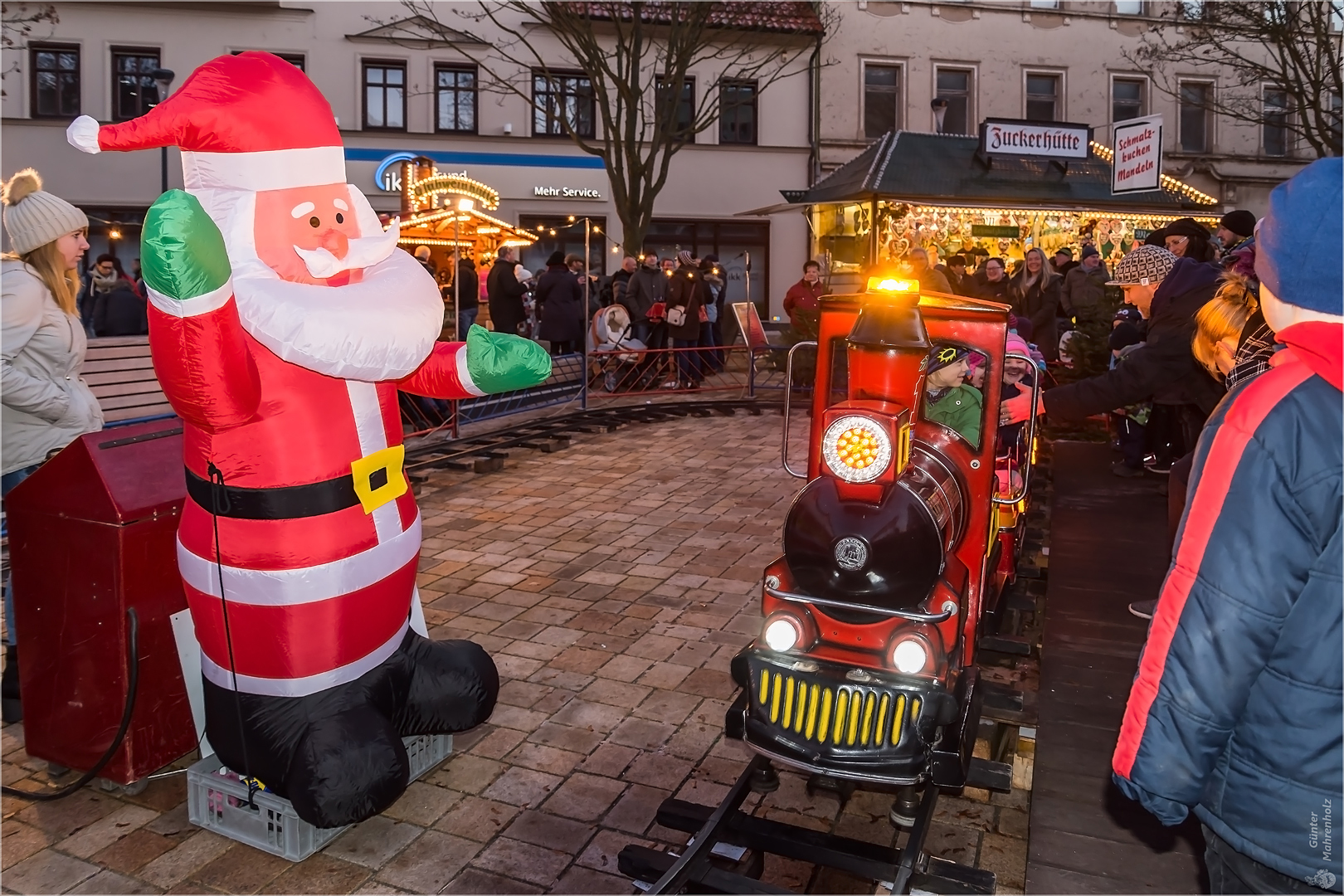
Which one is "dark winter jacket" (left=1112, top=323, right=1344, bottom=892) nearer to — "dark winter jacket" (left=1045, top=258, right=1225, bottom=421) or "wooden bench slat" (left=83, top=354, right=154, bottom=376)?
"dark winter jacket" (left=1045, top=258, right=1225, bottom=421)

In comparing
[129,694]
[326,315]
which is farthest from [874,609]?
[129,694]

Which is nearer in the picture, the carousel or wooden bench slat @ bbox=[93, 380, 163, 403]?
wooden bench slat @ bbox=[93, 380, 163, 403]

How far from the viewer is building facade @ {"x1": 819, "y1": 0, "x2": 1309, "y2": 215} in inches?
1006

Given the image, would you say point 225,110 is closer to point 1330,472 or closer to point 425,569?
point 1330,472

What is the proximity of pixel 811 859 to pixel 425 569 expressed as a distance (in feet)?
13.0

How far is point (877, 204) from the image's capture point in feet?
59.3

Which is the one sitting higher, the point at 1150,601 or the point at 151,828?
the point at 1150,601

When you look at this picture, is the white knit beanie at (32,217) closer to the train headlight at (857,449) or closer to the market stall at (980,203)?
the train headlight at (857,449)

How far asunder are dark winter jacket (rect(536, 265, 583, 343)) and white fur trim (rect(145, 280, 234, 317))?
11986 millimetres

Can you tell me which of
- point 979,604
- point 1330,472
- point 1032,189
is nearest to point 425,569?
point 979,604

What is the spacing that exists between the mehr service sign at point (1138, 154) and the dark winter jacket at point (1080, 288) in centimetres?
103

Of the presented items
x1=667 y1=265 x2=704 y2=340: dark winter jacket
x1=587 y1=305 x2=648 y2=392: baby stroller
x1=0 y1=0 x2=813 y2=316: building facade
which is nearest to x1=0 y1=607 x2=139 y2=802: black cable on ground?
x1=587 y1=305 x2=648 y2=392: baby stroller

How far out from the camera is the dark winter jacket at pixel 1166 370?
13.5 feet

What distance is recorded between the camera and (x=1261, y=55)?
86.4 ft
